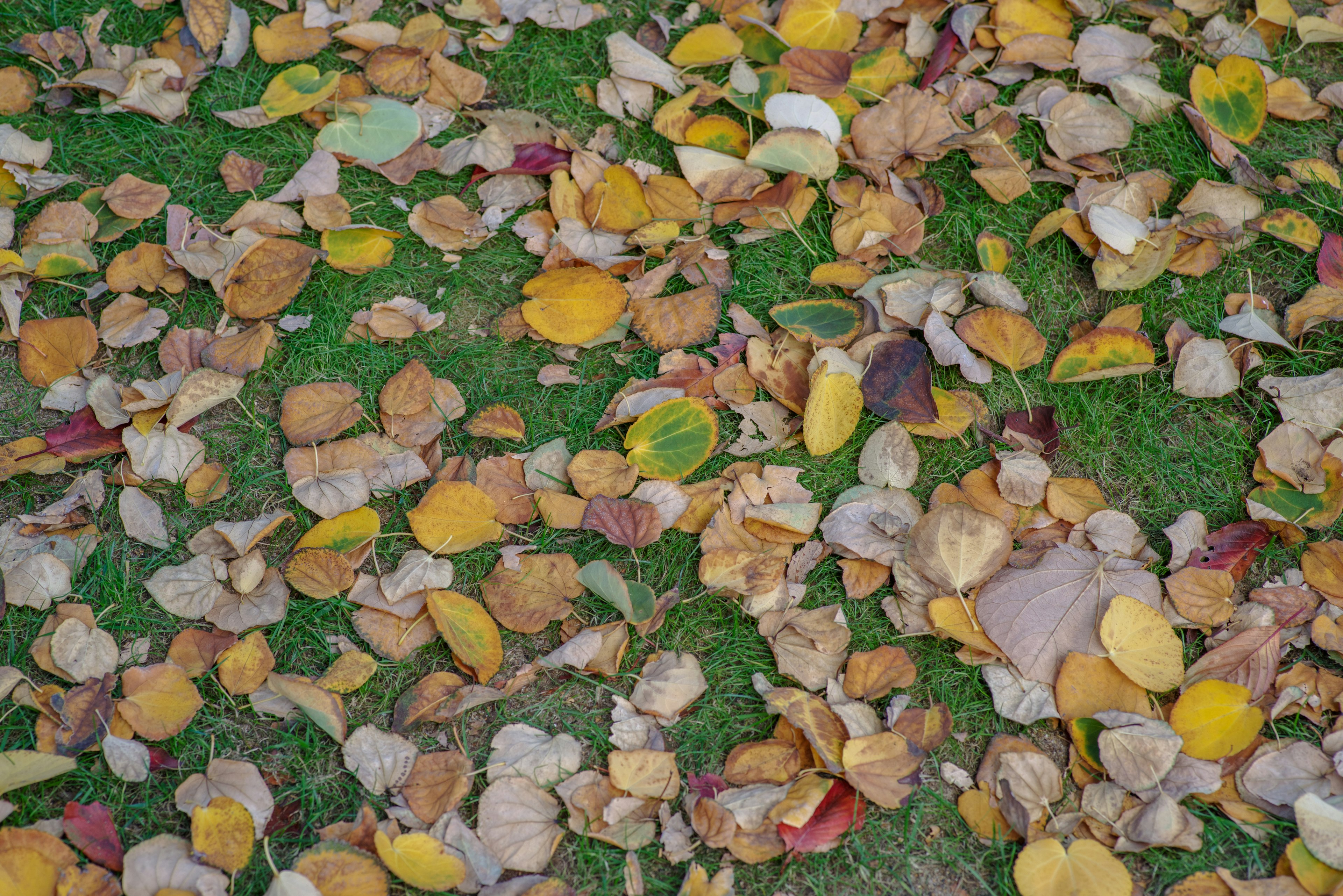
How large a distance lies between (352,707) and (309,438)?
0.66 m

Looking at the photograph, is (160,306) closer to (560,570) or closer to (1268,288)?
(560,570)

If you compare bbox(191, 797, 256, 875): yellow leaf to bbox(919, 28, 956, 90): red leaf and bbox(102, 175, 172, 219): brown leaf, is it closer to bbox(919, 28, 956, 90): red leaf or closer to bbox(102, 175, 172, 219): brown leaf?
bbox(102, 175, 172, 219): brown leaf

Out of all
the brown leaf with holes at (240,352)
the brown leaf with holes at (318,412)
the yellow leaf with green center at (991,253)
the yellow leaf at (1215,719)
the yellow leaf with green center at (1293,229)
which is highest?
the yellow leaf with green center at (1293,229)

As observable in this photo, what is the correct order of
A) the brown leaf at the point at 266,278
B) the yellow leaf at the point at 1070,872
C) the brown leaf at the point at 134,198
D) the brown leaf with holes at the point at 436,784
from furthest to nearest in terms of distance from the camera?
1. the brown leaf at the point at 134,198
2. the brown leaf at the point at 266,278
3. the brown leaf with holes at the point at 436,784
4. the yellow leaf at the point at 1070,872

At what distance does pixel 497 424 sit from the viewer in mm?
2266

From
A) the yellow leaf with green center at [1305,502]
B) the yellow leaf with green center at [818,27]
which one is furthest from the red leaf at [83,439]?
the yellow leaf with green center at [1305,502]

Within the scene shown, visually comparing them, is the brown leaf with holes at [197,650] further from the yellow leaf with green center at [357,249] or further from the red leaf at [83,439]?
the yellow leaf with green center at [357,249]

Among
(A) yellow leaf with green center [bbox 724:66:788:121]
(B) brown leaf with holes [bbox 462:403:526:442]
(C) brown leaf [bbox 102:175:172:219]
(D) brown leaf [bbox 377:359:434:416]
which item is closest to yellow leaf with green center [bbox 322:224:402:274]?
(D) brown leaf [bbox 377:359:434:416]

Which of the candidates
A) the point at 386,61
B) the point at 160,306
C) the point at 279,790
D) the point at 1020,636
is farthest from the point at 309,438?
the point at 1020,636

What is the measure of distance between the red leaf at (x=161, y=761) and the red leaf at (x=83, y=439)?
0.75 meters

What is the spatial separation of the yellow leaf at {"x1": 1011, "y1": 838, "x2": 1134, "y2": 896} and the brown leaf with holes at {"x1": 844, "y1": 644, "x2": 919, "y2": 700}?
388 millimetres

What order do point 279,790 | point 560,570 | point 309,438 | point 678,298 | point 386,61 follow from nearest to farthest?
point 279,790
point 560,570
point 309,438
point 678,298
point 386,61

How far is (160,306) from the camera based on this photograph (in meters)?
2.44

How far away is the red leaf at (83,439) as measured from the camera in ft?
7.19
